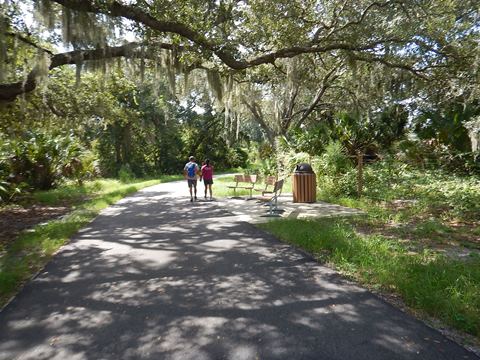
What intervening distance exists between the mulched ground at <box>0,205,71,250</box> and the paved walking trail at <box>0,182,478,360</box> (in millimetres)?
2426

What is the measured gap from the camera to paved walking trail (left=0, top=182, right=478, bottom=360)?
126 inches

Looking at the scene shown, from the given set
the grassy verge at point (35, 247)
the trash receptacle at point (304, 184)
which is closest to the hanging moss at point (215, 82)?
the trash receptacle at point (304, 184)

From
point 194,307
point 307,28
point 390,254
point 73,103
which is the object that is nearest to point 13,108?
point 73,103

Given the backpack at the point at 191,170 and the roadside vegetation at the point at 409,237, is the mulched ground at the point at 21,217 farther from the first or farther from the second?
the roadside vegetation at the point at 409,237

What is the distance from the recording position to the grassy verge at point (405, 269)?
12.4 ft

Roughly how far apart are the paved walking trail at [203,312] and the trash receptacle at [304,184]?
16.8ft

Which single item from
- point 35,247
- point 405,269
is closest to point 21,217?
point 35,247

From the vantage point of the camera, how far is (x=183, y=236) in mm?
7680

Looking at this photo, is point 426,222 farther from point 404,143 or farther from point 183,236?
point 404,143

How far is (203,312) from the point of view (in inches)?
157

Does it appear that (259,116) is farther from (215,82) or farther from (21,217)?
(21,217)

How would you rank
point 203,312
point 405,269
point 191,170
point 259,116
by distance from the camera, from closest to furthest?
point 203,312 → point 405,269 → point 191,170 → point 259,116

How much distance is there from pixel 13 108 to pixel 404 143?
14.8 metres

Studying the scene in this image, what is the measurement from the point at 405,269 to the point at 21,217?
33.8ft
